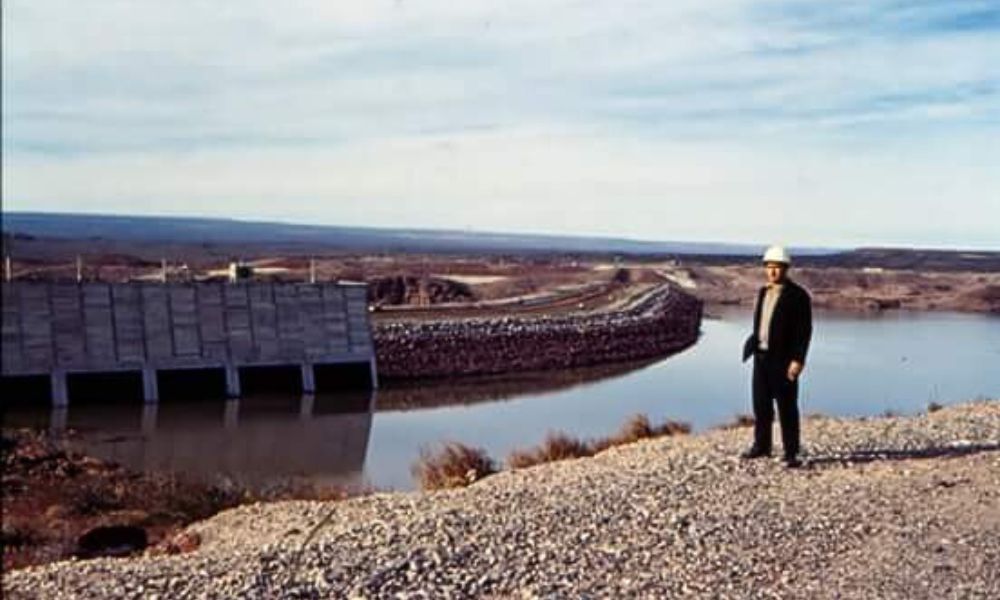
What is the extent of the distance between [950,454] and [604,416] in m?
13.2

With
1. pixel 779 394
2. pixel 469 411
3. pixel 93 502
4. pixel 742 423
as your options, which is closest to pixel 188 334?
pixel 469 411

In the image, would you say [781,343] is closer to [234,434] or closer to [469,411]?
[234,434]

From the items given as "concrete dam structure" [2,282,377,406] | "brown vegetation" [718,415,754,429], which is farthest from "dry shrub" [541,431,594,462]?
"concrete dam structure" [2,282,377,406]

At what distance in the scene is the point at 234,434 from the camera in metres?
22.2

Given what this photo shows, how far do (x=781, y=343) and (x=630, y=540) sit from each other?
321cm

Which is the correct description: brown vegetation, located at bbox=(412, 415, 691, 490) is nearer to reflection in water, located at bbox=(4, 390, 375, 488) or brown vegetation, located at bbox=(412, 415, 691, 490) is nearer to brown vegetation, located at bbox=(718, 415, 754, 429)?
brown vegetation, located at bbox=(718, 415, 754, 429)

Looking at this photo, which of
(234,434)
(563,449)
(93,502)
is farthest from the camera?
(234,434)

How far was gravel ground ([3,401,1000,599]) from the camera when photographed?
6766 millimetres

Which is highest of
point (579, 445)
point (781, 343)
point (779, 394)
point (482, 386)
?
point (781, 343)

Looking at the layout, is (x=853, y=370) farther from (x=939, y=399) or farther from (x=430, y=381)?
(x=430, y=381)

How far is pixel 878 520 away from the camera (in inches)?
338

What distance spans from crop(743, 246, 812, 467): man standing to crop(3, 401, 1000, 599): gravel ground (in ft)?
1.67

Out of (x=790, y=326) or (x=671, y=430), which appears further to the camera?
(x=671, y=430)

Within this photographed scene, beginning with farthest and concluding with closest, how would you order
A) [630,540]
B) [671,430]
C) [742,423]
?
[671,430], [742,423], [630,540]
